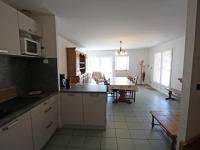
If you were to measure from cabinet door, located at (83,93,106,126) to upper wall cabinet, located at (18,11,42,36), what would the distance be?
58.9 inches

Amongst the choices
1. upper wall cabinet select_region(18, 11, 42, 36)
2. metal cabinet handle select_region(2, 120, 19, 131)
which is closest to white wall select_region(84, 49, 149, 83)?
upper wall cabinet select_region(18, 11, 42, 36)

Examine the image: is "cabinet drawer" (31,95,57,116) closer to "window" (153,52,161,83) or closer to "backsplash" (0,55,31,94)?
"backsplash" (0,55,31,94)

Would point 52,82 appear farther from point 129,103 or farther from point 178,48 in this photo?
point 178,48

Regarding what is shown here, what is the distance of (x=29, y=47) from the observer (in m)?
2.12

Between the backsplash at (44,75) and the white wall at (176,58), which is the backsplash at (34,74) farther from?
the white wall at (176,58)

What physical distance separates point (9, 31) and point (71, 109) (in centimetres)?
176

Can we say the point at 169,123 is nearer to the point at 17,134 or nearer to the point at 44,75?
the point at 17,134

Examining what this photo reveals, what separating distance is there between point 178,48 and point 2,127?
17.9 ft

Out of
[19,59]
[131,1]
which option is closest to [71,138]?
[19,59]

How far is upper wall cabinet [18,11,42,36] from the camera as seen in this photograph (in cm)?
194

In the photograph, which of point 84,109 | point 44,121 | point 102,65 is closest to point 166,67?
point 102,65

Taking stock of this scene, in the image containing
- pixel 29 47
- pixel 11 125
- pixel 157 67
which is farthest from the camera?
pixel 157 67

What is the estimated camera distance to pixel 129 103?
4.58 meters

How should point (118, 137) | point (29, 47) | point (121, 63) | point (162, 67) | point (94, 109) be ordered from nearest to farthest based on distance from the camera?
1. point (29, 47)
2. point (118, 137)
3. point (94, 109)
4. point (162, 67)
5. point (121, 63)
